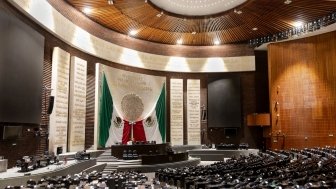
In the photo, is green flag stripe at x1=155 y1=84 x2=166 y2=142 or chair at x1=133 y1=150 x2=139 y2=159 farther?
green flag stripe at x1=155 y1=84 x2=166 y2=142

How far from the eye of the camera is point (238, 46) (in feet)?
62.2

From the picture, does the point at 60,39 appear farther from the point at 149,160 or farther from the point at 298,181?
the point at 298,181

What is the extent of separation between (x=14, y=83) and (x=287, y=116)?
42.5 feet

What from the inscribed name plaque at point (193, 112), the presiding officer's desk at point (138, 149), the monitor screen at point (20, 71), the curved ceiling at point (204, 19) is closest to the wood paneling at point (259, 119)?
the inscribed name plaque at point (193, 112)

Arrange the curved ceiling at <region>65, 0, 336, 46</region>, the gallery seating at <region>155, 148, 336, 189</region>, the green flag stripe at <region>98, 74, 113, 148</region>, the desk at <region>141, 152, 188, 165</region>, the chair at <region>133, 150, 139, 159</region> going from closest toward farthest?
the gallery seating at <region>155, 148, 336, 189</region> → the desk at <region>141, 152, 188, 165</region> → the chair at <region>133, 150, 139, 159</region> → the curved ceiling at <region>65, 0, 336, 46</region> → the green flag stripe at <region>98, 74, 113, 148</region>

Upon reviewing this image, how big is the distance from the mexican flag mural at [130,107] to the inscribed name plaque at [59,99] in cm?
250

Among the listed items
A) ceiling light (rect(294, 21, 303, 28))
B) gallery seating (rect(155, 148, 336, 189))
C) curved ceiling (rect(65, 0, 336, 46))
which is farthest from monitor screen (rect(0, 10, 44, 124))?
ceiling light (rect(294, 21, 303, 28))

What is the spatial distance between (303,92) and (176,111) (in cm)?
678

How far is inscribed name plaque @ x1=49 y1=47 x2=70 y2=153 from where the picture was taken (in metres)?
11.6

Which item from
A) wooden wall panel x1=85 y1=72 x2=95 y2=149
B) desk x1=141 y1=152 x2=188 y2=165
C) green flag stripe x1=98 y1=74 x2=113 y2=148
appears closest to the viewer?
desk x1=141 y1=152 x2=188 y2=165

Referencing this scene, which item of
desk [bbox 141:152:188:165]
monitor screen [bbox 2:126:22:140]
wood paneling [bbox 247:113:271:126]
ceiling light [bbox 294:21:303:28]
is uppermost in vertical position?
ceiling light [bbox 294:21:303:28]

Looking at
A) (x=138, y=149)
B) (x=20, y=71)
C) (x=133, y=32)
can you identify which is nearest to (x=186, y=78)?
(x=133, y=32)

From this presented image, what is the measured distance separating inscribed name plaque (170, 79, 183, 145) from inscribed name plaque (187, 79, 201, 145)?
Answer: 0.47 meters

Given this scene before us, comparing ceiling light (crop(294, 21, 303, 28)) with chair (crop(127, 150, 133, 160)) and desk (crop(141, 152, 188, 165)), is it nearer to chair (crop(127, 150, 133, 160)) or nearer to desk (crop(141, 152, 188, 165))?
desk (crop(141, 152, 188, 165))
